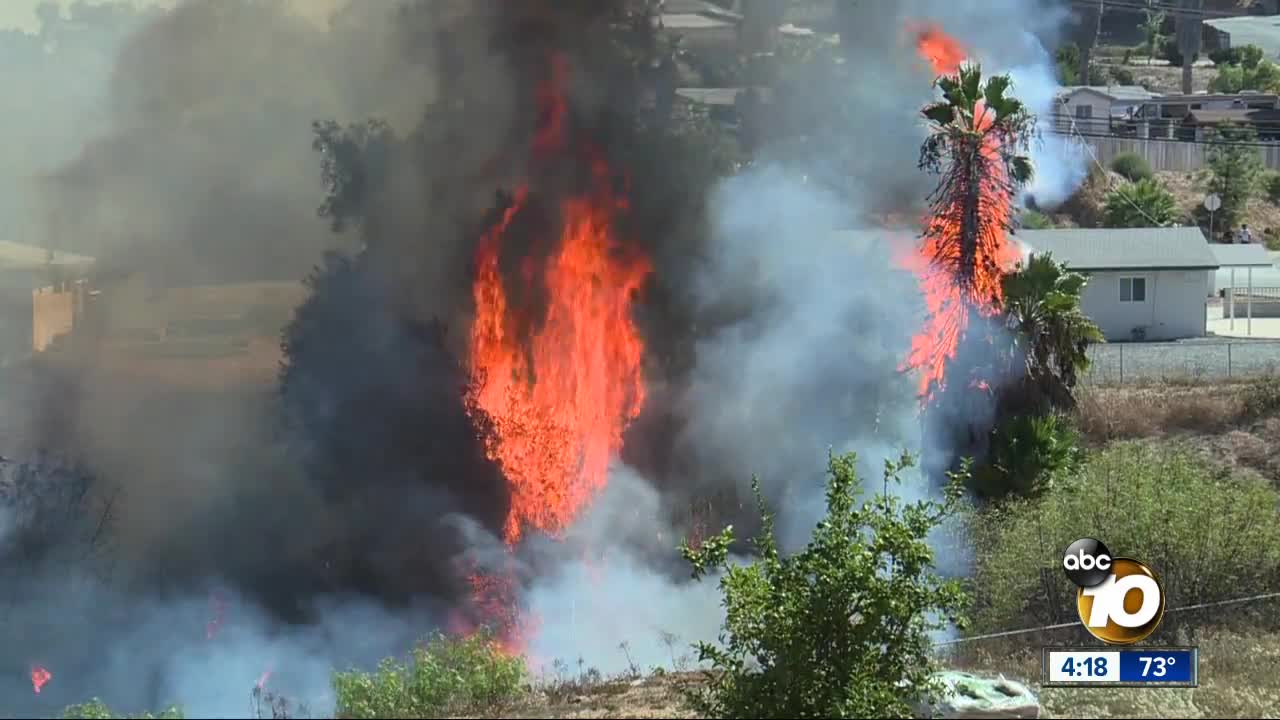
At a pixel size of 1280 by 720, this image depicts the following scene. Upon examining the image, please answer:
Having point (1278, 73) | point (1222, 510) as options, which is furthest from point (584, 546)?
point (1278, 73)

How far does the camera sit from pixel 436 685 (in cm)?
1933

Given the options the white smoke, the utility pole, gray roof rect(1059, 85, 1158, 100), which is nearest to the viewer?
the white smoke

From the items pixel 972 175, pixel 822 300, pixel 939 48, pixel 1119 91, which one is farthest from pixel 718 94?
pixel 1119 91

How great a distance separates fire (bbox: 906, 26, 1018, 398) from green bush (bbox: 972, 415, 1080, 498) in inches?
62.0

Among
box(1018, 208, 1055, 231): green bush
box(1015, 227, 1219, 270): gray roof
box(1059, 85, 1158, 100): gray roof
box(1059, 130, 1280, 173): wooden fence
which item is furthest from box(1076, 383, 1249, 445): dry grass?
box(1059, 85, 1158, 100): gray roof

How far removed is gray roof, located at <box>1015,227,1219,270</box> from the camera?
152 feet

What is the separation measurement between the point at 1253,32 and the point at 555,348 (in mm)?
85867

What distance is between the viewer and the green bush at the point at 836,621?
57.8 feet

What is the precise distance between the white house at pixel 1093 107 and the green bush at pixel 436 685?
2227 inches

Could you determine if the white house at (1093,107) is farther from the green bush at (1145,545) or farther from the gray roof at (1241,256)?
the green bush at (1145,545)

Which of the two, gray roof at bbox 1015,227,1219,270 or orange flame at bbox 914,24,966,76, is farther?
gray roof at bbox 1015,227,1219,270

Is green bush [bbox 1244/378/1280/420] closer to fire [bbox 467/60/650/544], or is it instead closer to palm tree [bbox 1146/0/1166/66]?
fire [bbox 467/60/650/544]

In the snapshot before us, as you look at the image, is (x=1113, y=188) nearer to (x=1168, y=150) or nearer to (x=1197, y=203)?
(x=1197, y=203)

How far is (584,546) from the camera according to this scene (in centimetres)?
2717
